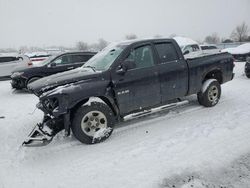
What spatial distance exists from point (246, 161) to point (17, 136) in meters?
4.64

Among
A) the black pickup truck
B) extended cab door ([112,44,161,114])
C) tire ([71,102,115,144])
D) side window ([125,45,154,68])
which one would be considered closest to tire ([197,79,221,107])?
the black pickup truck

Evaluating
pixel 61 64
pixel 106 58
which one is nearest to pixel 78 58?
pixel 61 64

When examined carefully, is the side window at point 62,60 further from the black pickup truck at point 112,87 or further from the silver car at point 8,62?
the black pickup truck at point 112,87

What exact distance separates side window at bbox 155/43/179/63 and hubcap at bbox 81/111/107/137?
2.03 meters

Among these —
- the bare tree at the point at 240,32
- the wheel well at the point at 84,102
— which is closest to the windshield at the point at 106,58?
the wheel well at the point at 84,102

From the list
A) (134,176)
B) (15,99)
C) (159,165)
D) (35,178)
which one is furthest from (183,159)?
(15,99)

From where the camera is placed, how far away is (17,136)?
570 centimetres

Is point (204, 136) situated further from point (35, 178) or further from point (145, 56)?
point (35, 178)

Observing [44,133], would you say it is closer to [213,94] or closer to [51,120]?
[51,120]

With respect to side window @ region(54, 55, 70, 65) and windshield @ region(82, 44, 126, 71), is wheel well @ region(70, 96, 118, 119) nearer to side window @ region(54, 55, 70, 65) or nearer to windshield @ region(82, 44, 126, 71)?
windshield @ region(82, 44, 126, 71)

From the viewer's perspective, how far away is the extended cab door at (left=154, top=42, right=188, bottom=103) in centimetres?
583

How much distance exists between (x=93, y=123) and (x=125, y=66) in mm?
1313

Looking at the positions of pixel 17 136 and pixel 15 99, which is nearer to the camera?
pixel 17 136

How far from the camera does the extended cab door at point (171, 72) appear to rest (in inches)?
229
